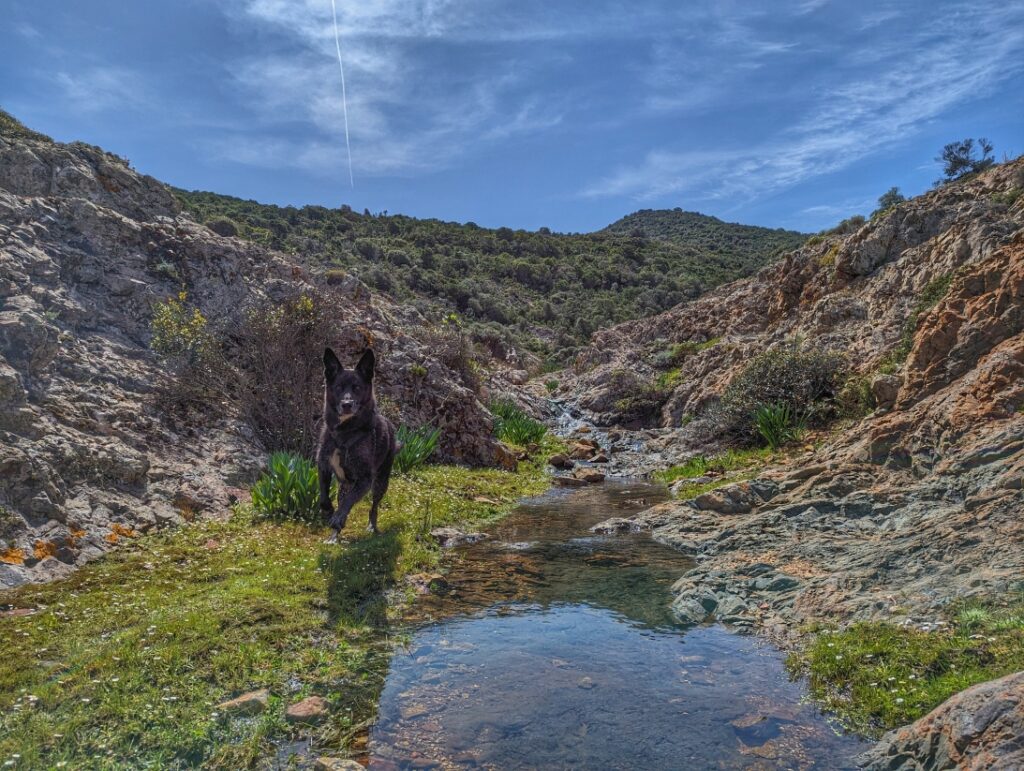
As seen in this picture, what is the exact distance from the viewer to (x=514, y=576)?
881 cm

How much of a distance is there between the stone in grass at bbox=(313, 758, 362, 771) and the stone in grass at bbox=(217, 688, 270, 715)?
0.88 meters

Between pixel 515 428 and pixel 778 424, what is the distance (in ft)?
32.7

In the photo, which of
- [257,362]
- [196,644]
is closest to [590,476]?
[257,362]

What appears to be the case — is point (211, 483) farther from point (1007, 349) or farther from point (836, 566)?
point (1007, 349)

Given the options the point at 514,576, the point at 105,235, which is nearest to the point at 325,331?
the point at 105,235

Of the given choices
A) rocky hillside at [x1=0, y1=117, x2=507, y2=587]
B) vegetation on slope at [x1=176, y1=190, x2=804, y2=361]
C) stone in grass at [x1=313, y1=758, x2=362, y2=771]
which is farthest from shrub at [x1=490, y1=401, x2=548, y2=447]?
vegetation on slope at [x1=176, y1=190, x2=804, y2=361]

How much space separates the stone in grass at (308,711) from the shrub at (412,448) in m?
10.5

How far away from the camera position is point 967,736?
3.38 meters

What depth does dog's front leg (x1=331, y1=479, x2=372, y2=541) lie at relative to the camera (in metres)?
9.21

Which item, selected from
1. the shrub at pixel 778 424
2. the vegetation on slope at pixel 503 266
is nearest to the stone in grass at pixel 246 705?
the shrub at pixel 778 424

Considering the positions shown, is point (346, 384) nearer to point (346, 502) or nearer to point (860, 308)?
point (346, 502)

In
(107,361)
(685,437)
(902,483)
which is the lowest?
(685,437)

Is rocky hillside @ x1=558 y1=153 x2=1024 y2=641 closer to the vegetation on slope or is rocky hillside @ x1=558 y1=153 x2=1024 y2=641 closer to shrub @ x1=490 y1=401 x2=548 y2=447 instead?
shrub @ x1=490 y1=401 x2=548 y2=447

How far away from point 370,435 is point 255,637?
4109 mm
